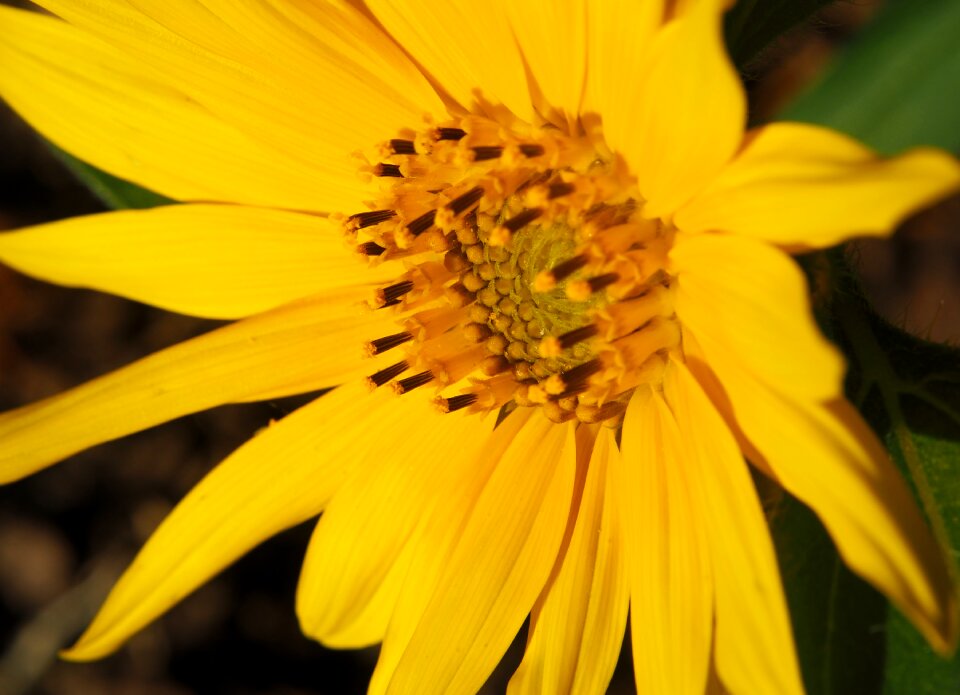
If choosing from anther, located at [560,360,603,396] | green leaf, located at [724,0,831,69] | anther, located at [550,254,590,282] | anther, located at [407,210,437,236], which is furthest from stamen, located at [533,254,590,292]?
green leaf, located at [724,0,831,69]

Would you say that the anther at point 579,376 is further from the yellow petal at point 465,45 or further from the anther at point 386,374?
the yellow petal at point 465,45

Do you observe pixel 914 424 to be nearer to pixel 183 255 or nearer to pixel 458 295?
pixel 458 295

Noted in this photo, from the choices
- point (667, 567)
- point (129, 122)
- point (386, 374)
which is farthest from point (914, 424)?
point (129, 122)

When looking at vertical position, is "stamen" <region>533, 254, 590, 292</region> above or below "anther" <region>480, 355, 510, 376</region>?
above

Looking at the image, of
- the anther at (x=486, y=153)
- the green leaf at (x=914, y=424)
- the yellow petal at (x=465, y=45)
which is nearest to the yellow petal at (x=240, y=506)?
the anther at (x=486, y=153)

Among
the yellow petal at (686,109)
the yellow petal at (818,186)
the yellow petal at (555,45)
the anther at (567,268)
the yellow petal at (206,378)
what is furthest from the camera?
the yellow petal at (206,378)

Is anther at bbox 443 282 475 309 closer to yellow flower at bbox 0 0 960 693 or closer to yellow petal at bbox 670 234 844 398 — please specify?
yellow flower at bbox 0 0 960 693
